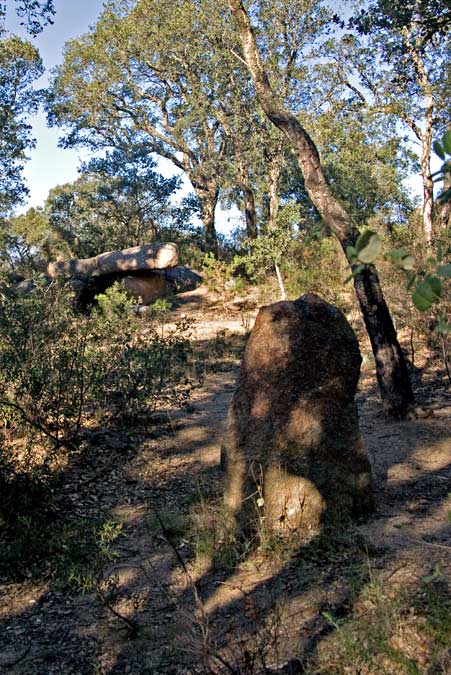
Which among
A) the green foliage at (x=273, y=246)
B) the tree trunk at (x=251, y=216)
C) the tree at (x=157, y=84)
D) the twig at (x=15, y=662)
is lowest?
the twig at (x=15, y=662)

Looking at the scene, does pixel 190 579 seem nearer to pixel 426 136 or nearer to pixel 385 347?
pixel 385 347

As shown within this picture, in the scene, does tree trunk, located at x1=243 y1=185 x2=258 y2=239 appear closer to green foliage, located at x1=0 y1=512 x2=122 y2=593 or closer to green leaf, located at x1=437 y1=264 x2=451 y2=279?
green foliage, located at x1=0 y1=512 x2=122 y2=593

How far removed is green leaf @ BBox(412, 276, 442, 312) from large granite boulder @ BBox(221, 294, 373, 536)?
358cm

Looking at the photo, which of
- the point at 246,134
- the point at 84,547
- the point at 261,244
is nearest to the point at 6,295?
the point at 84,547

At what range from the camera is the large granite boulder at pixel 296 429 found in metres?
4.64

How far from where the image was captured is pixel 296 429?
15.6 feet

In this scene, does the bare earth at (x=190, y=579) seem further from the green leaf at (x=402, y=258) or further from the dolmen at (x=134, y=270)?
the dolmen at (x=134, y=270)

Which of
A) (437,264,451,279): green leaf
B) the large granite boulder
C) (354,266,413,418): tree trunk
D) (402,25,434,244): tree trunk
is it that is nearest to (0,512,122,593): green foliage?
the large granite boulder

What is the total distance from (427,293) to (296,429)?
3.69m

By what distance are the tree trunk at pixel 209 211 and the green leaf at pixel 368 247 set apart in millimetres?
24096

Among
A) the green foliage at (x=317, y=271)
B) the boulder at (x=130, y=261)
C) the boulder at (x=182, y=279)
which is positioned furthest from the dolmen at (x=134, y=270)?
the green foliage at (x=317, y=271)

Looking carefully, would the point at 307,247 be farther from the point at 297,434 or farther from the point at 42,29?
the point at 297,434

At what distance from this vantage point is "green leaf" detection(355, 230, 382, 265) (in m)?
1.13

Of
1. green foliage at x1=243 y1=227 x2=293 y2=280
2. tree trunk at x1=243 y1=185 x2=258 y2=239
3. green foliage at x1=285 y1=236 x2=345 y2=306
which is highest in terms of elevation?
tree trunk at x1=243 y1=185 x2=258 y2=239
